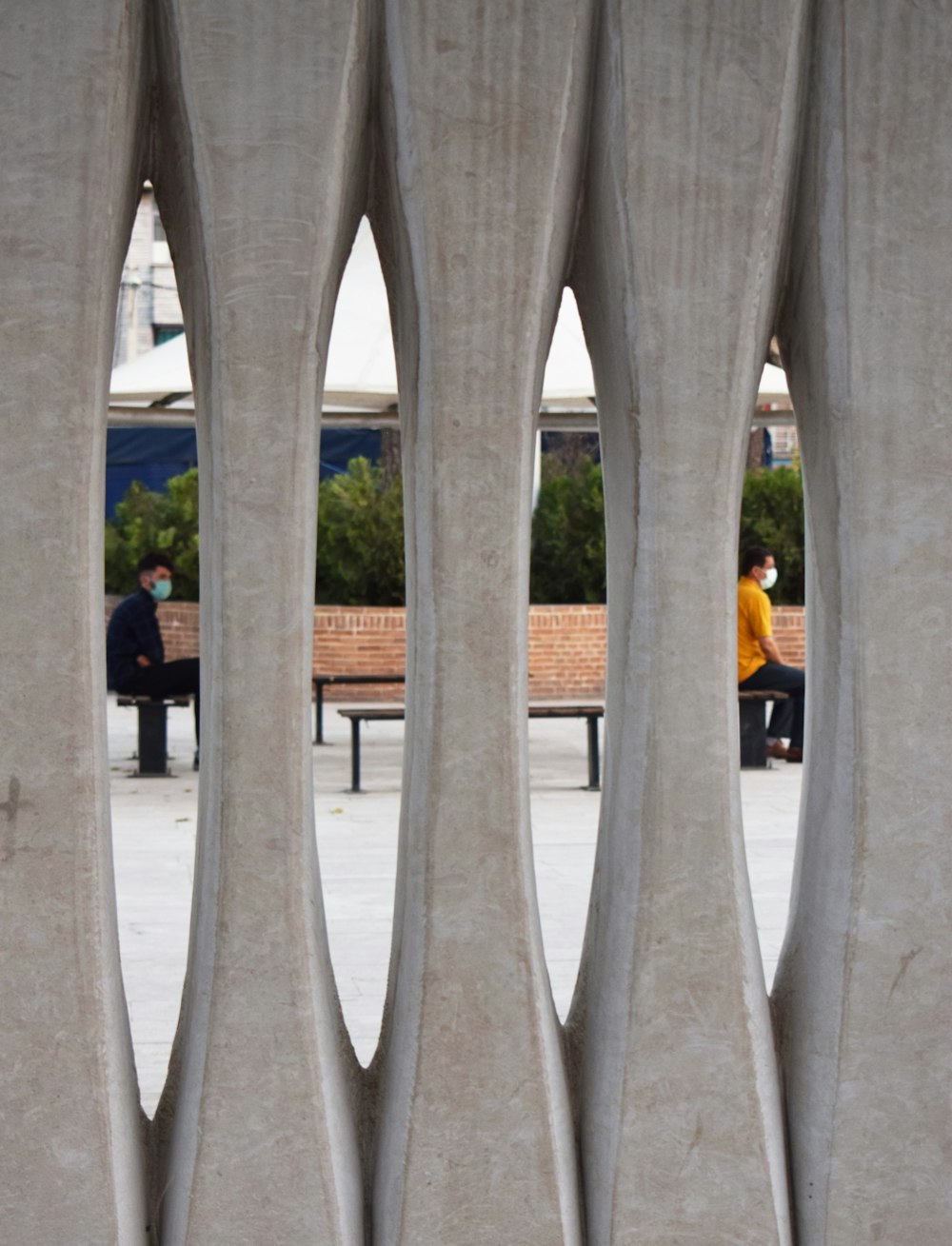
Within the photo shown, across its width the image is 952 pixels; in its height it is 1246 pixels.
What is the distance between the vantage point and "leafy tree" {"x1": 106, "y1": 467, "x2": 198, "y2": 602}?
18.9 metres

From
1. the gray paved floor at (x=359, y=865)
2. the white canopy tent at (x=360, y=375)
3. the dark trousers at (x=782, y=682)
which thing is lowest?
the gray paved floor at (x=359, y=865)

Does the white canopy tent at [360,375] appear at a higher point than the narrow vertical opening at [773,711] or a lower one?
higher

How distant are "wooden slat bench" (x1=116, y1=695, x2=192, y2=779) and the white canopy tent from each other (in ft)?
6.64

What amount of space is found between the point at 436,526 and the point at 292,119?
0.63 meters

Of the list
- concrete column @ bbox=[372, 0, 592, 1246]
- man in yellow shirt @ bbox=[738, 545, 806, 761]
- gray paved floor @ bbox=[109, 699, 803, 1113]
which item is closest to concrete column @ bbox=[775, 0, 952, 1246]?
concrete column @ bbox=[372, 0, 592, 1246]

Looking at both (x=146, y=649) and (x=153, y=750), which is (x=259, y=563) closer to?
(x=146, y=649)

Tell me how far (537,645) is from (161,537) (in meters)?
4.71

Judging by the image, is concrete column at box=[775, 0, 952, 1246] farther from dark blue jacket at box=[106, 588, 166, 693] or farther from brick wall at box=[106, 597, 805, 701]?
brick wall at box=[106, 597, 805, 701]

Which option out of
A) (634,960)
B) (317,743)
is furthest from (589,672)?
(634,960)

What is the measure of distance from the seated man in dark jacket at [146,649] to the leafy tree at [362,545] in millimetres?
6736

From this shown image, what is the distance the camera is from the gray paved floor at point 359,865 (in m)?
5.43

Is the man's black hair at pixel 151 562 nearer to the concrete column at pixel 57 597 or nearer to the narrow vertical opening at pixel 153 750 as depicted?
the narrow vertical opening at pixel 153 750

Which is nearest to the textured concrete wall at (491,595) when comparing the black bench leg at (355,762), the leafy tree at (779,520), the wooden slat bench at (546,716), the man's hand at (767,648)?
the wooden slat bench at (546,716)

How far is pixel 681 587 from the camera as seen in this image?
2500mm
